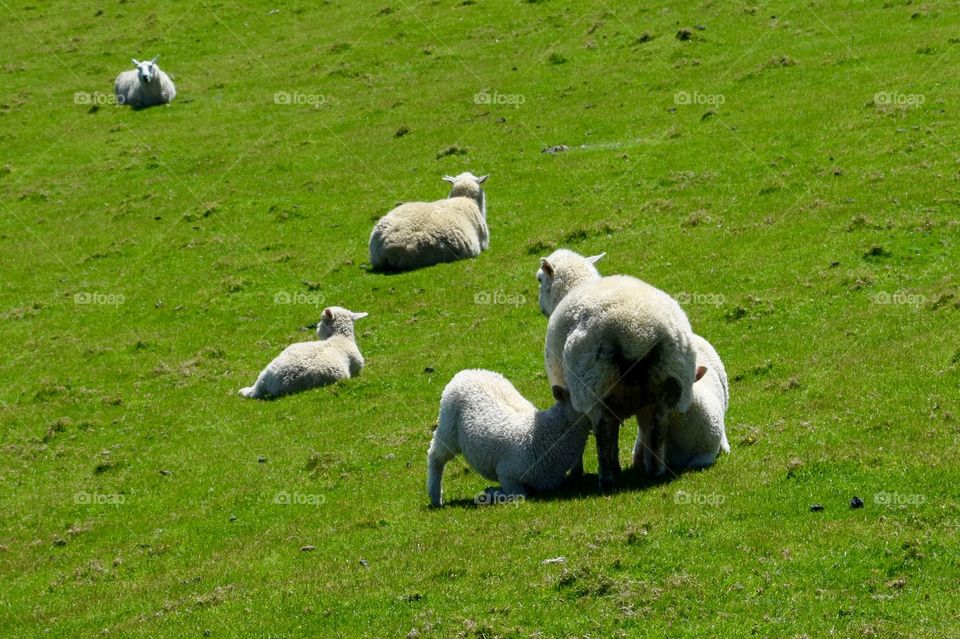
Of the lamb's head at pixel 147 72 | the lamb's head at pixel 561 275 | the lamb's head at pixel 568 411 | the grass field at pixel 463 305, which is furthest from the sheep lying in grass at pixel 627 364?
the lamb's head at pixel 147 72

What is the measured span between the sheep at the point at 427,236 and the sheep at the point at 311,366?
6008 mm

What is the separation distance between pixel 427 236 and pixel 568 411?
1512 centimetres

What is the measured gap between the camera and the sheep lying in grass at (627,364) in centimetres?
1334

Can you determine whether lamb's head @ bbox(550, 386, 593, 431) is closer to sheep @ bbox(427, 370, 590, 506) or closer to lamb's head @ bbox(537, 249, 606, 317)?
sheep @ bbox(427, 370, 590, 506)

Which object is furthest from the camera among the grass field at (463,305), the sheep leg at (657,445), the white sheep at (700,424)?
the white sheep at (700,424)

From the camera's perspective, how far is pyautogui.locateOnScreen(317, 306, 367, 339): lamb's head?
23062mm

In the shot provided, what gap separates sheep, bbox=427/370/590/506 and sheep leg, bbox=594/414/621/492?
1.52 feet

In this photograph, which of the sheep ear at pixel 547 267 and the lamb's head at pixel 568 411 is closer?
the lamb's head at pixel 568 411

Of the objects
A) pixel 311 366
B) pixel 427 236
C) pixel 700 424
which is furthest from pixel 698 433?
pixel 427 236

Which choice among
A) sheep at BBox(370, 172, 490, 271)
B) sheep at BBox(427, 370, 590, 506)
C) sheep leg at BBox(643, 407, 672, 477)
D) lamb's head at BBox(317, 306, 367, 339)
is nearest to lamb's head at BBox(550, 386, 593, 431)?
sheep at BBox(427, 370, 590, 506)

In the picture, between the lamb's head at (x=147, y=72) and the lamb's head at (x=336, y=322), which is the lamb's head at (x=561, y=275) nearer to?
the lamb's head at (x=336, y=322)

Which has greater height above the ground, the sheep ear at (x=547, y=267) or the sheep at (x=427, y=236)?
the sheep ear at (x=547, y=267)

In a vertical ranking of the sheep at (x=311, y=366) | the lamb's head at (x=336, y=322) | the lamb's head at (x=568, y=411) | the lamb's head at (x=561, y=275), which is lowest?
the sheep at (x=311, y=366)

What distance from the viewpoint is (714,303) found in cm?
2262
